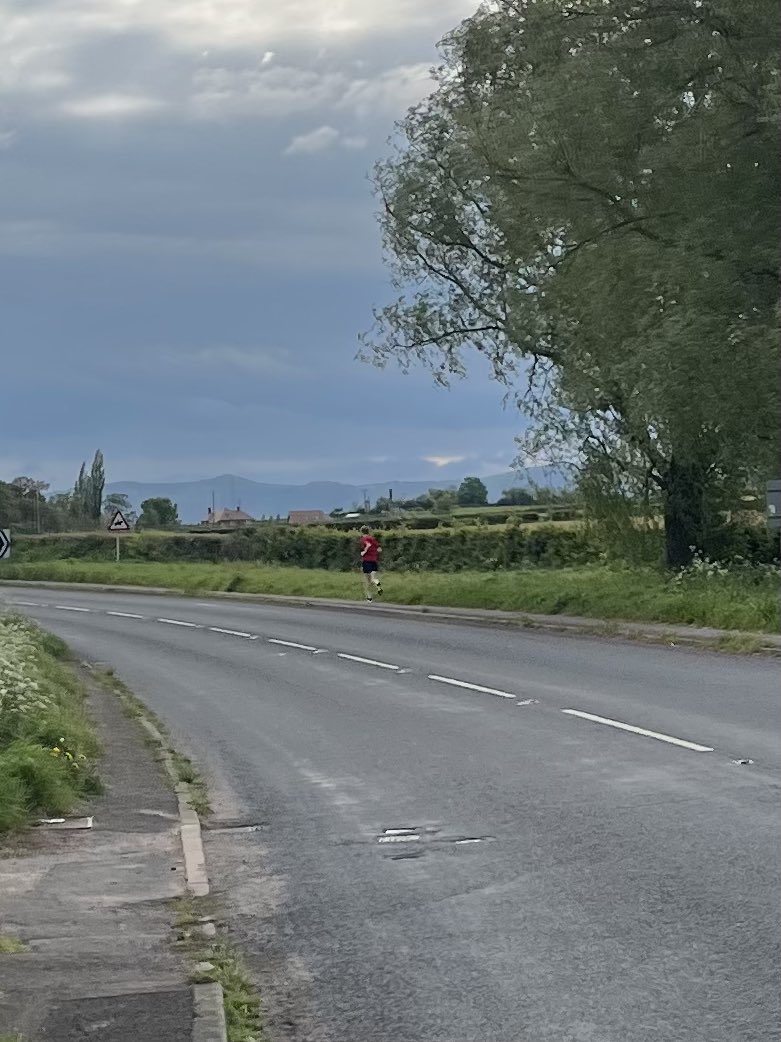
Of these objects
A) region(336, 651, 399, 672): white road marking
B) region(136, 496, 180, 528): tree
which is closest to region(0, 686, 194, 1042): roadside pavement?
region(336, 651, 399, 672): white road marking

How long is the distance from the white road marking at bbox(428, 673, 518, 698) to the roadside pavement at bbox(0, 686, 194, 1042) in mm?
6529

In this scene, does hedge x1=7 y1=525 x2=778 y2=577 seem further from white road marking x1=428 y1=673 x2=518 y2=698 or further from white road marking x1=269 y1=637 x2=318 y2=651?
white road marking x1=428 y1=673 x2=518 y2=698

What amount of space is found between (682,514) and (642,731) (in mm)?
17642

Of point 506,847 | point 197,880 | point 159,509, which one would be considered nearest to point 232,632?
point 506,847

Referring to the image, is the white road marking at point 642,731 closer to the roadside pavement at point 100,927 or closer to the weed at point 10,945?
the roadside pavement at point 100,927

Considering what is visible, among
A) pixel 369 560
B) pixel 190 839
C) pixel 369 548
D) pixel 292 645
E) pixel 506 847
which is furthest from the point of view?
pixel 369 560

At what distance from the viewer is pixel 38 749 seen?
11.5 meters

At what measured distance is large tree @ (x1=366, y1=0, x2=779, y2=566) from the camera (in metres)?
21.9

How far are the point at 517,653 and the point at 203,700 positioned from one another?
19.2 ft

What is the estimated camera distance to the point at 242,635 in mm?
30391

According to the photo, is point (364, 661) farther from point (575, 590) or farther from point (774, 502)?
point (575, 590)

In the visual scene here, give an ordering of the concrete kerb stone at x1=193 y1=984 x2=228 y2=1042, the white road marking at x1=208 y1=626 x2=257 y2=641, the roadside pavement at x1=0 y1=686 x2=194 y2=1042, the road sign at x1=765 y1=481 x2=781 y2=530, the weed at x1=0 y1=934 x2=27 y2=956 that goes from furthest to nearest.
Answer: the white road marking at x1=208 y1=626 x2=257 y2=641 < the road sign at x1=765 y1=481 x2=781 y2=530 < the weed at x1=0 y1=934 x2=27 y2=956 < the roadside pavement at x1=0 y1=686 x2=194 y2=1042 < the concrete kerb stone at x1=193 y1=984 x2=228 y2=1042

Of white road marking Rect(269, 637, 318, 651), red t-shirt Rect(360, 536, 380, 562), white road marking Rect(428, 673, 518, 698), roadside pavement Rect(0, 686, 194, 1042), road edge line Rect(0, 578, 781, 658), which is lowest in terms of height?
roadside pavement Rect(0, 686, 194, 1042)

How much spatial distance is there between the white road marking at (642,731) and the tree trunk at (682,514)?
15728 mm
